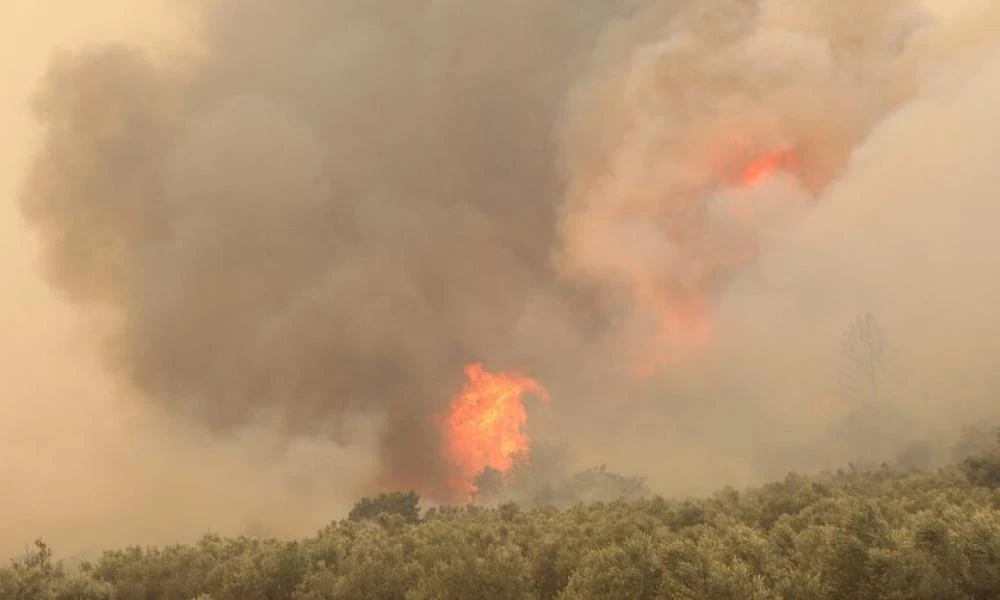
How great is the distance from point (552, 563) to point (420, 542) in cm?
1145

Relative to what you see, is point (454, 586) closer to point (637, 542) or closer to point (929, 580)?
point (637, 542)

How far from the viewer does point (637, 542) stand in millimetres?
41594

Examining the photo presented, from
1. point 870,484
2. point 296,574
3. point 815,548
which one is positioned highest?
point 870,484

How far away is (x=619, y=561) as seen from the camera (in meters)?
40.4

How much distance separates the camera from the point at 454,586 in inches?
1762

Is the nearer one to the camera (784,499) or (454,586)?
(454,586)

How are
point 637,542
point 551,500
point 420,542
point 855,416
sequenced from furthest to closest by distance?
1. point 855,416
2. point 551,500
3. point 420,542
4. point 637,542

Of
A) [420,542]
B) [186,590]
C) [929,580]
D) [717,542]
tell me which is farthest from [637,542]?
[186,590]

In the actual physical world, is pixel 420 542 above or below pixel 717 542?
above

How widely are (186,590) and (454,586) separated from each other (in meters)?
22.2

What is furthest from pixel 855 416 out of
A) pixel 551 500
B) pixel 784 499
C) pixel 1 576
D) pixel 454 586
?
pixel 1 576

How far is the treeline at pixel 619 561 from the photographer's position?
36562 millimetres

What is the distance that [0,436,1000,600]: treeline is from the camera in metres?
36.6

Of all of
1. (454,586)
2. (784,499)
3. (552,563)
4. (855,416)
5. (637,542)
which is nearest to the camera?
(637,542)
